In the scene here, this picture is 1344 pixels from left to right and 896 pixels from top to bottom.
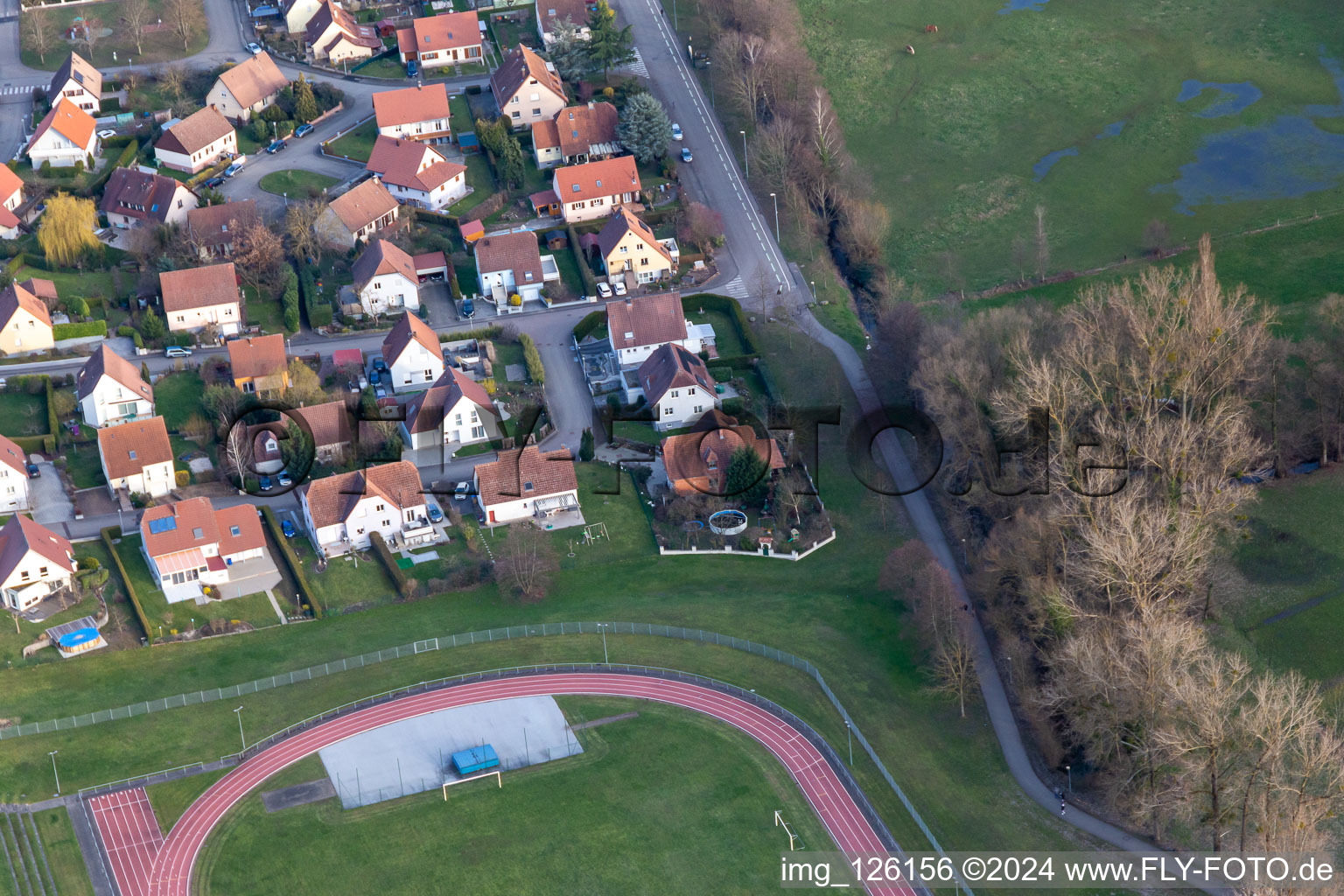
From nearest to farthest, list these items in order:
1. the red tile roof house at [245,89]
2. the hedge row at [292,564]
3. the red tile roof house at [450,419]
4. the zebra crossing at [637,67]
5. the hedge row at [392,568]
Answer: the hedge row at [292,564] < the hedge row at [392,568] < the red tile roof house at [450,419] < the red tile roof house at [245,89] < the zebra crossing at [637,67]

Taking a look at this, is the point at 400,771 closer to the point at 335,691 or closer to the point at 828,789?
the point at 335,691

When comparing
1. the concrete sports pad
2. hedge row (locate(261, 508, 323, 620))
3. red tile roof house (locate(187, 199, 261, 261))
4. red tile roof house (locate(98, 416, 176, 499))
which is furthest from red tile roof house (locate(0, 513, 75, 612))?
red tile roof house (locate(187, 199, 261, 261))

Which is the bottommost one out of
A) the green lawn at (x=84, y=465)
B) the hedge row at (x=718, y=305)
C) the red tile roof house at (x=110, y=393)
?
the hedge row at (x=718, y=305)

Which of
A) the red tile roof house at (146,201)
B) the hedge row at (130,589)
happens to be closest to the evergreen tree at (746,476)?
the hedge row at (130,589)

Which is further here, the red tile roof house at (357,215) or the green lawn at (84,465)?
the red tile roof house at (357,215)

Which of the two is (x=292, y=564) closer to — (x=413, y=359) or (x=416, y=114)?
(x=413, y=359)

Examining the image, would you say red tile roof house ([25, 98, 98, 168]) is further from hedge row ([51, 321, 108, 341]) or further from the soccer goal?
the soccer goal

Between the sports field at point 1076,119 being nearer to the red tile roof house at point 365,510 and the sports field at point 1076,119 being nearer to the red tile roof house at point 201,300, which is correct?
the red tile roof house at point 365,510

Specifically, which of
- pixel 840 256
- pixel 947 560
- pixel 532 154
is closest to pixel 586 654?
pixel 947 560
